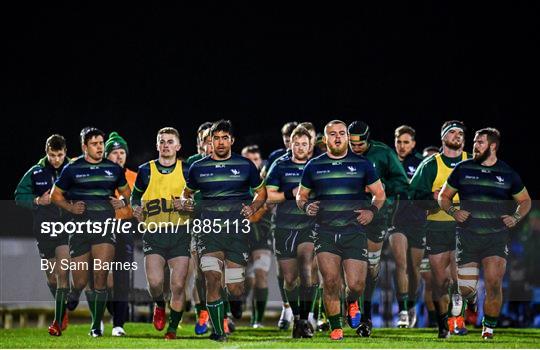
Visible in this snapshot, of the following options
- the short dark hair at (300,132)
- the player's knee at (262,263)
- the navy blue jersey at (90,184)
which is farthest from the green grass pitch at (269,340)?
the short dark hair at (300,132)

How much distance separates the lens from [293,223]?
426 inches

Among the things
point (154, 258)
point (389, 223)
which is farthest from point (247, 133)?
point (154, 258)

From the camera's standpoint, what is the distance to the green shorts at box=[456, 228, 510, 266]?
9774 mm

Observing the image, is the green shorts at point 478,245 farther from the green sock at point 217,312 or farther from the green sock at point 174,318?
the green sock at point 174,318

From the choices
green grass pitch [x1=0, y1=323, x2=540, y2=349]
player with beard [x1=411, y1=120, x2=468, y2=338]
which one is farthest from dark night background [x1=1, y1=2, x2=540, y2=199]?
player with beard [x1=411, y1=120, x2=468, y2=338]

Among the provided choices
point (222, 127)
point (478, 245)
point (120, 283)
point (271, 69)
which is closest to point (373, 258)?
point (478, 245)

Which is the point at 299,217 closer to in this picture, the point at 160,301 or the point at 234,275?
the point at 234,275

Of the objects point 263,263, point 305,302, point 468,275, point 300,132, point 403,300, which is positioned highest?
point 300,132

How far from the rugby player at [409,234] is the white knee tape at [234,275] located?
2469mm

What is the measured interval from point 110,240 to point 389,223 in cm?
320

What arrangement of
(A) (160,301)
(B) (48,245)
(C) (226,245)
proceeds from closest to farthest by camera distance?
(C) (226,245) → (A) (160,301) → (B) (48,245)

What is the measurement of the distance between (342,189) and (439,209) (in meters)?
1.69

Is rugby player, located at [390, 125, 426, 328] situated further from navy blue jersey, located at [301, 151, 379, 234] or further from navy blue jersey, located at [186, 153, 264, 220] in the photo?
navy blue jersey, located at [186, 153, 264, 220]

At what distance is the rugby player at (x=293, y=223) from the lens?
10.7 meters
